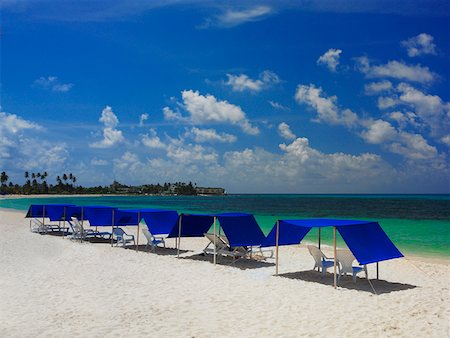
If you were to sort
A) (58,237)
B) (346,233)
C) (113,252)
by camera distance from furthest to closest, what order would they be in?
1. (58,237)
2. (113,252)
3. (346,233)

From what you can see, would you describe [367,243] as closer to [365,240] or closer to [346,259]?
[365,240]

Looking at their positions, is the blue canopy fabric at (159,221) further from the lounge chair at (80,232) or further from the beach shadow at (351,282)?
the beach shadow at (351,282)

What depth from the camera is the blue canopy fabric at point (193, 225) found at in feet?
48.9

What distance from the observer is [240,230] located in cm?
1334

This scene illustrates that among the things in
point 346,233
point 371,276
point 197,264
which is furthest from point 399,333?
point 197,264

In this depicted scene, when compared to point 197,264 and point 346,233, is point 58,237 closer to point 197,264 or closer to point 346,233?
point 197,264

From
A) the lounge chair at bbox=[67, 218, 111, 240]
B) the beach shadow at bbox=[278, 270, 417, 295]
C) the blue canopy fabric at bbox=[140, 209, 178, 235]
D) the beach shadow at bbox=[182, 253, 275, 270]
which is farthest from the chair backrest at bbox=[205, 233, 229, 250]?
the lounge chair at bbox=[67, 218, 111, 240]

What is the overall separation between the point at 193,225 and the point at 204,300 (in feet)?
21.1

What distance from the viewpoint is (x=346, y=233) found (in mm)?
10258

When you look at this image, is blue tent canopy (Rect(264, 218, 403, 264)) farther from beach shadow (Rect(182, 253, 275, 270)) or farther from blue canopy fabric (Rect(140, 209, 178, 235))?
blue canopy fabric (Rect(140, 209, 178, 235))

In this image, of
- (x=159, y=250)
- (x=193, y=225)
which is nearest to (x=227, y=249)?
(x=193, y=225)

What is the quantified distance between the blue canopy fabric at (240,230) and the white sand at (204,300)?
738mm

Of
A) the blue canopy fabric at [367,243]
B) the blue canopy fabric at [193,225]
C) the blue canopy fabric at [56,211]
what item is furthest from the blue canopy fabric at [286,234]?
the blue canopy fabric at [56,211]

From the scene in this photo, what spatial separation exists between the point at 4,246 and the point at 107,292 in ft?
32.2
